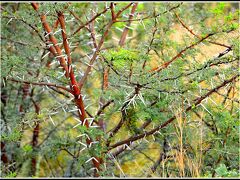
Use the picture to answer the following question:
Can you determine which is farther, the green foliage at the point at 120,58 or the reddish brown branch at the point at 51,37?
the reddish brown branch at the point at 51,37

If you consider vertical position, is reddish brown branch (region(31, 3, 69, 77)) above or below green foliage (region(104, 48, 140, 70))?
above

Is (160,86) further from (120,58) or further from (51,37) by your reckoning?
(51,37)

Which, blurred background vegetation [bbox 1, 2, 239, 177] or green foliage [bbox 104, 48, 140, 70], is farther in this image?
blurred background vegetation [bbox 1, 2, 239, 177]

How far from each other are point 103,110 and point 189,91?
668 mm

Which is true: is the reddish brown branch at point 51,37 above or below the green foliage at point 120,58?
above

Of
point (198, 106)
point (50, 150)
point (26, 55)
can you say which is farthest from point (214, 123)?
point (26, 55)

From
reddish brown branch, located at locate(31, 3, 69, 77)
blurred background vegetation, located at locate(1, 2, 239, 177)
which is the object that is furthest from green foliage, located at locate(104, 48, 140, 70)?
reddish brown branch, located at locate(31, 3, 69, 77)

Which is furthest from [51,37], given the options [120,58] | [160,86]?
[160,86]

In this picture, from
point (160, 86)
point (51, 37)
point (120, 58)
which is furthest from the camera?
point (51, 37)

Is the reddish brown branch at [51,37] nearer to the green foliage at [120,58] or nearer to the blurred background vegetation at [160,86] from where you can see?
the blurred background vegetation at [160,86]

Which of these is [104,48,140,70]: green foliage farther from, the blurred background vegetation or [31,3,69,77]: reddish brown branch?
[31,3,69,77]: reddish brown branch

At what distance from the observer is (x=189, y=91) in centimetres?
228

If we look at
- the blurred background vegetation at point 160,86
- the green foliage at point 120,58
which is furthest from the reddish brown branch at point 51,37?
the green foliage at point 120,58

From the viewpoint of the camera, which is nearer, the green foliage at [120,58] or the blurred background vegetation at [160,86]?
the green foliage at [120,58]
